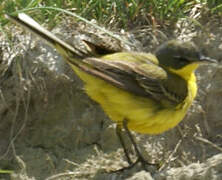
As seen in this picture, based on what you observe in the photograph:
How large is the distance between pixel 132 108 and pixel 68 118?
3.77 feet

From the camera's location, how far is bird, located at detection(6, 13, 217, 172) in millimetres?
5246

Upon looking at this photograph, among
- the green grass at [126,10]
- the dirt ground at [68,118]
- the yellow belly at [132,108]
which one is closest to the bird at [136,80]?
the yellow belly at [132,108]

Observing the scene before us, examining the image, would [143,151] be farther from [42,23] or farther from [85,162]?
[42,23]

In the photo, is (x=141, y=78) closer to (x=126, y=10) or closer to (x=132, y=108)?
(x=132, y=108)

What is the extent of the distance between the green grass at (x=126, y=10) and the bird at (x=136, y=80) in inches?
33.7

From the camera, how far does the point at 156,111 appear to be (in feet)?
17.6

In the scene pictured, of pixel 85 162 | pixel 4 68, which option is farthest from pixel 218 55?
pixel 4 68

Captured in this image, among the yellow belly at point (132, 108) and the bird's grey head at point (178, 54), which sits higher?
the bird's grey head at point (178, 54)

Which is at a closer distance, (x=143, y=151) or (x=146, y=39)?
(x=143, y=151)

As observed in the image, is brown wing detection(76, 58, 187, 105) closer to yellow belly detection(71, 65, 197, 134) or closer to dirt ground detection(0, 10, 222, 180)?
yellow belly detection(71, 65, 197, 134)

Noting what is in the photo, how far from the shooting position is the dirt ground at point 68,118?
5945 millimetres

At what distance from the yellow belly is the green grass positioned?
1.24 meters

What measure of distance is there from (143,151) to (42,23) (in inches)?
63.6

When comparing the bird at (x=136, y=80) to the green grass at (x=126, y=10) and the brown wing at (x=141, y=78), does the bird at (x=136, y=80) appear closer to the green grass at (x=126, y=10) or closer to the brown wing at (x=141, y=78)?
the brown wing at (x=141, y=78)
